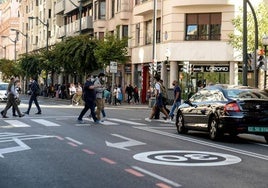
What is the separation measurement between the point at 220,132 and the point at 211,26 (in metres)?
25.5

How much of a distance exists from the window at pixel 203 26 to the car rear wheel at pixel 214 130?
24.6 meters

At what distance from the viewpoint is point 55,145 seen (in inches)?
527

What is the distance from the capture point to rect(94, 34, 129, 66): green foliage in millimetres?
43469

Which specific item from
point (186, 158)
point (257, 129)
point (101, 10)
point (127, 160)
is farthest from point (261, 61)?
point (101, 10)

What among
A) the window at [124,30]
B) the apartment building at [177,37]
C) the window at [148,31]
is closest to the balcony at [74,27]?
the apartment building at [177,37]

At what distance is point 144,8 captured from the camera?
44188 millimetres

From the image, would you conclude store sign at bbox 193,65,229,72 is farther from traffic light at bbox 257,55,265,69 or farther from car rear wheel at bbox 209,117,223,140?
car rear wheel at bbox 209,117,223,140

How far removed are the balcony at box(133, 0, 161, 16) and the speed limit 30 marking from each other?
31.1 meters

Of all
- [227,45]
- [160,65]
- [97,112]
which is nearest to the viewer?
[97,112]

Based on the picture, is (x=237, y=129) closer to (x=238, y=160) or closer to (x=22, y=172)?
(x=238, y=160)

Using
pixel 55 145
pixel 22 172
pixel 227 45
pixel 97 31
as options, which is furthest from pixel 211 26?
pixel 22 172

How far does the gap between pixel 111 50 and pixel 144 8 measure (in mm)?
4068

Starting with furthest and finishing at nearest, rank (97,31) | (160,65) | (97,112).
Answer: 1. (97,31)
2. (160,65)
3. (97,112)

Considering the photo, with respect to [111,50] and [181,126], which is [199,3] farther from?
[181,126]
